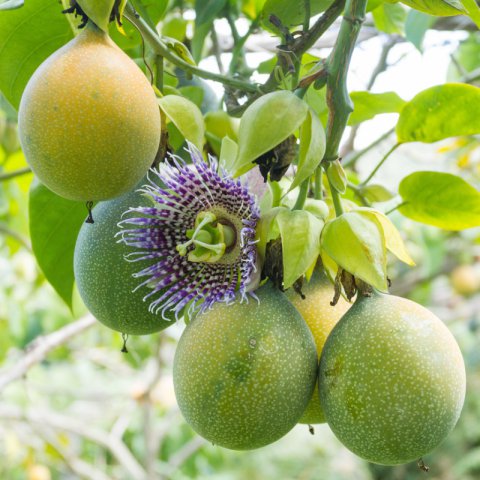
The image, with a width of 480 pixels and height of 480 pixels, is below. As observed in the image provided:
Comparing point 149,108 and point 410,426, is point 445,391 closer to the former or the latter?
point 410,426

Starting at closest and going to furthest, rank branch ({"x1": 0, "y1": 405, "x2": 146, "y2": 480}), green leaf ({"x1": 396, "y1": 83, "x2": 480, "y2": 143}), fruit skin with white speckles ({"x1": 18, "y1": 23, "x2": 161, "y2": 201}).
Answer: fruit skin with white speckles ({"x1": 18, "y1": 23, "x2": 161, "y2": 201}), green leaf ({"x1": 396, "y1": 83, "x2": 480, "y2": 143}), branch ({"x1": 0, "y1": 405, "x2": 146, "y2": 480})

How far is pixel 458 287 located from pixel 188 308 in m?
3.50

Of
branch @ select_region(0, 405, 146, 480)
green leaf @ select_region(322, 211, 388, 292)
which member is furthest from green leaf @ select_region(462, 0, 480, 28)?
branch @ select_region(0, 405, 146, 480)

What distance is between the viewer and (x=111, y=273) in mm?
696

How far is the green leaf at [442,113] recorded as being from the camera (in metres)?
0.77

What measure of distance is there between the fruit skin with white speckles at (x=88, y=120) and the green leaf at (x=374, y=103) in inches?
15.1

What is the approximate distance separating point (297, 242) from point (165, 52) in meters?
0.26

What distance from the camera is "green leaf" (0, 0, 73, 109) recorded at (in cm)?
73

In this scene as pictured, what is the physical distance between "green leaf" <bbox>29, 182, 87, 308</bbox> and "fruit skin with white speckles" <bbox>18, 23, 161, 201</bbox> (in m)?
0.27

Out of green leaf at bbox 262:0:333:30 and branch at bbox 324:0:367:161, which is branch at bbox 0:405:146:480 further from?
branch at bbox 324:0:367:161

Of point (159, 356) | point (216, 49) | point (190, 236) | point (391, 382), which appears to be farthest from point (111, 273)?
point (159, 356)

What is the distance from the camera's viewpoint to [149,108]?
0.58 m

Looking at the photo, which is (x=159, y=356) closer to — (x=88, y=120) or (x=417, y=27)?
(x=417, y=27)

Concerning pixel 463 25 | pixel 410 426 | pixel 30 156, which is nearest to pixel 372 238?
pixel 410 426
